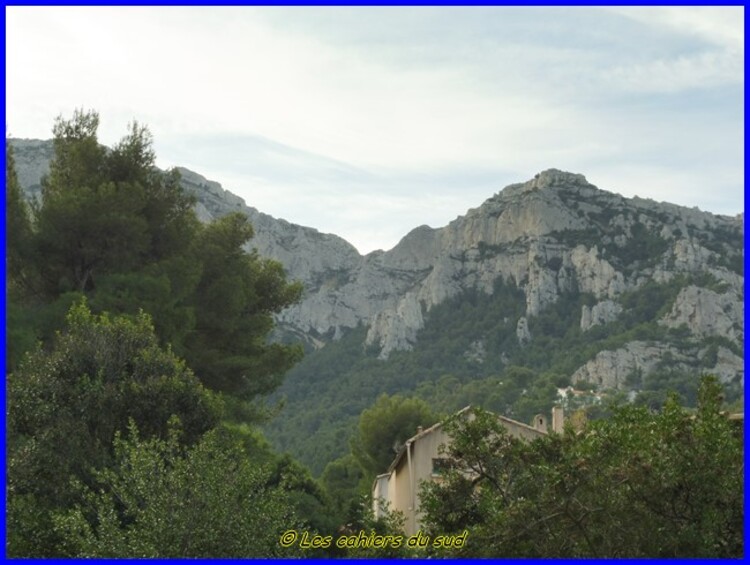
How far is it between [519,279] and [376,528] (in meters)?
114

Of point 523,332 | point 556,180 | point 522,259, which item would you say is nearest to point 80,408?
point 523,332

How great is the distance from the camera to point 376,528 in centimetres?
1410

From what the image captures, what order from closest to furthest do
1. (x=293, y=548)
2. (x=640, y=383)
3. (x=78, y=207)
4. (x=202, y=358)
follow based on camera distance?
1. (x=293, y=548)
2. (x=78, y=207)
3. (x=202, y=358)
4. (x=640, y=383)

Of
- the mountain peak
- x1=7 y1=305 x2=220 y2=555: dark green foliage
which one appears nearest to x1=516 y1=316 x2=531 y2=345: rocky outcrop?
the mountain peak

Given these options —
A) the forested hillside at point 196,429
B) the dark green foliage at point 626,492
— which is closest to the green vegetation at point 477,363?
the forested hillside at point 196,429

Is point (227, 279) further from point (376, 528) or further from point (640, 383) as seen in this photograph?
point (640, 383)

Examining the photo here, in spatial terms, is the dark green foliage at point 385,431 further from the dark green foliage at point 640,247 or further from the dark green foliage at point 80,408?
the dark green foliage at point 640,247

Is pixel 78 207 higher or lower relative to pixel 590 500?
higher

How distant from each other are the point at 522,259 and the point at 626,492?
117 meters

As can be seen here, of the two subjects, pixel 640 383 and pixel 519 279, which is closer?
pixel 640 383

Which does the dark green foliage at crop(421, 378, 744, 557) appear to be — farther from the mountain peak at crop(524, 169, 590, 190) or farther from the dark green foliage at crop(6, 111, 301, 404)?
the mountain peak at crop(524, 169, 590, 190)

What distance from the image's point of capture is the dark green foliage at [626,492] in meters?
10.4

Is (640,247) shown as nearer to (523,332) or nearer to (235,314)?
(523,332)

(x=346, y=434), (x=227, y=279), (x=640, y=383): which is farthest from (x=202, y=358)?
(x=640, y=383)
